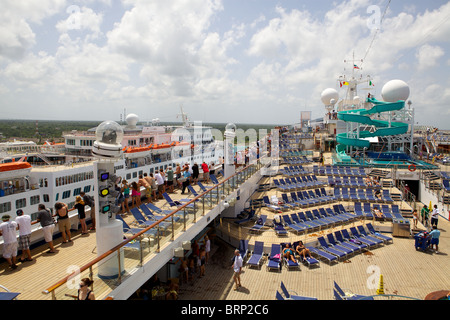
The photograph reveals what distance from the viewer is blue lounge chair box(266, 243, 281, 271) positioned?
905 centimetres

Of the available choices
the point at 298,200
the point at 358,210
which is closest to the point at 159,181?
the point at 298,200

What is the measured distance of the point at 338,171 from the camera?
64.0 ft

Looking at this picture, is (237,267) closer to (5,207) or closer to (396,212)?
(396,212)

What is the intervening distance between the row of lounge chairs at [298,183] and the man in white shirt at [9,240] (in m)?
12.5

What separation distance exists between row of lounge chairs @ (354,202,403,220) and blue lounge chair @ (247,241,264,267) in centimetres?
527

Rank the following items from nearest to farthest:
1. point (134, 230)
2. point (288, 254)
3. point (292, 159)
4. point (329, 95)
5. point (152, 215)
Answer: point (134, 230) → point (152, 215) → point (288, 254) → point (292, 159) → point (329, 95)

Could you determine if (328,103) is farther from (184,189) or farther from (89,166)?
(184,189)

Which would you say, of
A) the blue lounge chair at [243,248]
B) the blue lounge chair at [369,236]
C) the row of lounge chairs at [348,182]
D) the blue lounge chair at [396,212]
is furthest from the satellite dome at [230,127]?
the row of lounge chairs at [348,182]

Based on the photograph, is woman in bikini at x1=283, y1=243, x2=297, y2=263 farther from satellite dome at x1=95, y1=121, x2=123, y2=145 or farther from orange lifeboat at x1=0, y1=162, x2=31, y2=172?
orange lifeboat at x1=0, y1=162, x2=31, y2=172

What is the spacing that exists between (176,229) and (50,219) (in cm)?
247

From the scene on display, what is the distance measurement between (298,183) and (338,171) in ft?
14.0

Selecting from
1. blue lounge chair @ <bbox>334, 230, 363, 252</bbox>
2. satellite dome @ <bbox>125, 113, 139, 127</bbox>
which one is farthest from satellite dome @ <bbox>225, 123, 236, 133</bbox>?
satellite dome @ <bbox>125, 113, 139, 127</bbox>

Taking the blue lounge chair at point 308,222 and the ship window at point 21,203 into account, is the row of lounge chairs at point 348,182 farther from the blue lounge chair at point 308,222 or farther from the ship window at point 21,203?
the ship window at point 21,203

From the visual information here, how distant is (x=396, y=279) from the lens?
27.3ft
